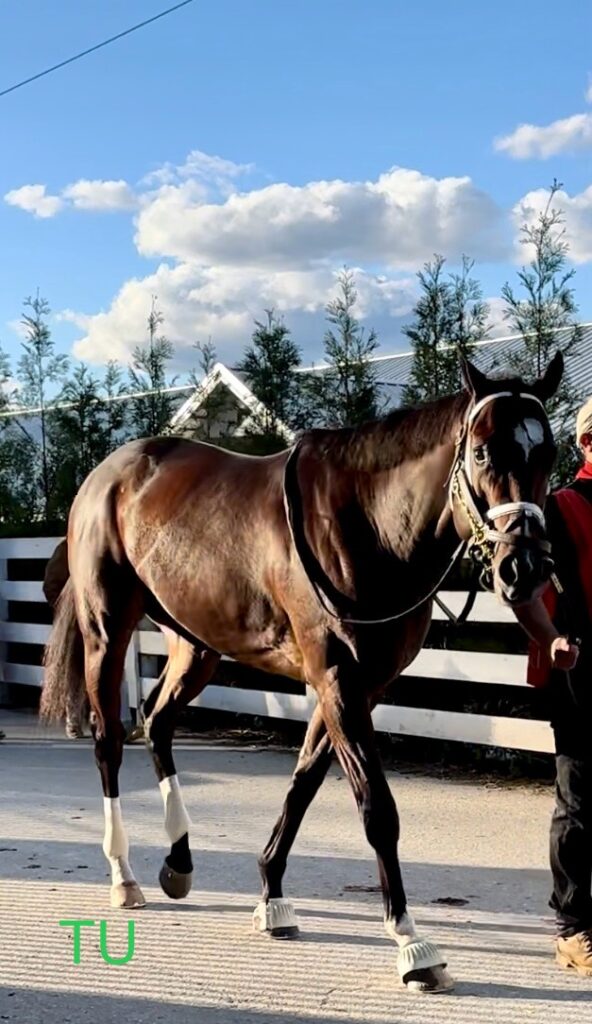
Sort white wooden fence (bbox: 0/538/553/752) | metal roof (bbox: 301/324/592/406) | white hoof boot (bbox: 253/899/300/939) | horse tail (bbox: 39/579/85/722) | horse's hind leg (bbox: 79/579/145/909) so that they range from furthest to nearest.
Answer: metal roof (bbox: 301/324/592/406) → white wooden fence (bbox: 0/538/553/752) → horse tail (bbox: 39/579/85/722) → horse's hind leg (bbox: 79/579/145/909) → white hoof boot (bbox: 253/899/300/939)

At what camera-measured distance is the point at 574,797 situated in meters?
3.49

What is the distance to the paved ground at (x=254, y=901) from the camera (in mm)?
3229

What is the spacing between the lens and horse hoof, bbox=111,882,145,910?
13.7ft

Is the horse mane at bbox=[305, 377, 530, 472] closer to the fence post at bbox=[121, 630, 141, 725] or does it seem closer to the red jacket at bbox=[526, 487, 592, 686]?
the red jacket at bbox=[526, 487, 592, 686]

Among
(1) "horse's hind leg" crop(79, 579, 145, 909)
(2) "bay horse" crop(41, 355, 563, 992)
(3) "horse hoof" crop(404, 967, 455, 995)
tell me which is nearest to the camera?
(2) "bay horse" crop(41, 355, 563, 992)

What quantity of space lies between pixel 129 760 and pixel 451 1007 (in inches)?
182

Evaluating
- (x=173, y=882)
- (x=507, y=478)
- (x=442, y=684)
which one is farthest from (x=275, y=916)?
(x=442, y=684)

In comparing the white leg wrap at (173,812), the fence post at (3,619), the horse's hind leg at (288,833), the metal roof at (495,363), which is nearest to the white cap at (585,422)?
the horse's hind leg at (288,833)

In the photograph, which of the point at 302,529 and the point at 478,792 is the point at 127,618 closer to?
the point at 302,529

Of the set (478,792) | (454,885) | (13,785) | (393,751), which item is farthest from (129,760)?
(454,885)

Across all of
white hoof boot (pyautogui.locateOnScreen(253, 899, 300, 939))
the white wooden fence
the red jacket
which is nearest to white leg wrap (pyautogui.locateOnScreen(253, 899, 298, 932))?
white hoof boot (pyautogui.locateOnScreen(253, 899, 300, 939))

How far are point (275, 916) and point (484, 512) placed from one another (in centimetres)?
170

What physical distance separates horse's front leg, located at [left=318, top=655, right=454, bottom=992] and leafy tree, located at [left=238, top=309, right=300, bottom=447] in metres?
5.07

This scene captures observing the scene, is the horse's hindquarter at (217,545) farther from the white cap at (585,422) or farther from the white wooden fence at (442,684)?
the white wooden fence at (442,684)
